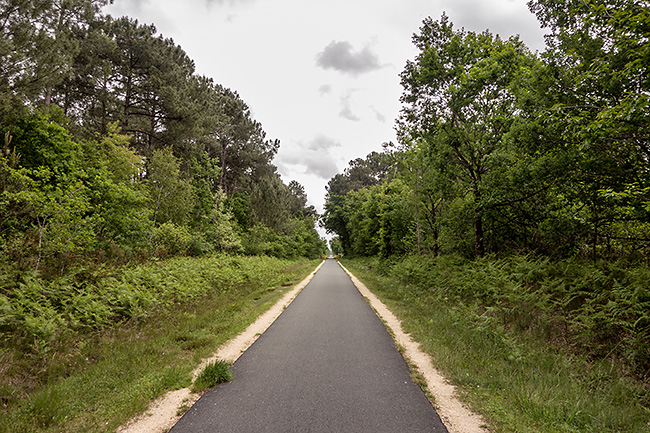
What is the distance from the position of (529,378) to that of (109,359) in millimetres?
7598

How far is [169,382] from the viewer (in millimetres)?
4230

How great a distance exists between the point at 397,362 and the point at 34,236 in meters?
10.0

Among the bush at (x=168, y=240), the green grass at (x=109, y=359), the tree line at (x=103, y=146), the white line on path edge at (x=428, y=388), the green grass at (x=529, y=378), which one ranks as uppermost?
the tree line at (x=103, y=146)

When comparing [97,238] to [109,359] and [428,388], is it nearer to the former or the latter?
[109,359]

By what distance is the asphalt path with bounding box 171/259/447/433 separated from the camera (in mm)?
3238

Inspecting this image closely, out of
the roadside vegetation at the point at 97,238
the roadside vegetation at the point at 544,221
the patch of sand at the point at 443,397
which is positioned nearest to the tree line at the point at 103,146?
the roadside vegetation at the point at 97,238

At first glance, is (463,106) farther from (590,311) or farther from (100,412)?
(100,412)

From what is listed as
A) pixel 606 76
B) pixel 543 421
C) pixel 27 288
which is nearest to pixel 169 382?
pixel 27 288

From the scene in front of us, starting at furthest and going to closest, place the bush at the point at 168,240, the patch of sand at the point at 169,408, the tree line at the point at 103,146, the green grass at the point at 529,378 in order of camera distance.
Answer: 1. the bush at the point at 168,240
2. the tree line at the point at 103,146
3. the green grass at the point at 529,378
4. the patch of sand at the point at 169,408

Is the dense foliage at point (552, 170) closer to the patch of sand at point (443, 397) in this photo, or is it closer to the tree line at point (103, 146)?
the patch of sand at point (443, 397)

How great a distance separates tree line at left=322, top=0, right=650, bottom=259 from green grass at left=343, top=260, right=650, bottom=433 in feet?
11.9

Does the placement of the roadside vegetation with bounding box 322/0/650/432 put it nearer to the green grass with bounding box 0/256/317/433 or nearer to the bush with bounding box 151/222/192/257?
the green grass with bounding box 0/256/317/433

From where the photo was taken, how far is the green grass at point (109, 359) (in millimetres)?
3426

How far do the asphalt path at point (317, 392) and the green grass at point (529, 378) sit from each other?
3.16 feet
